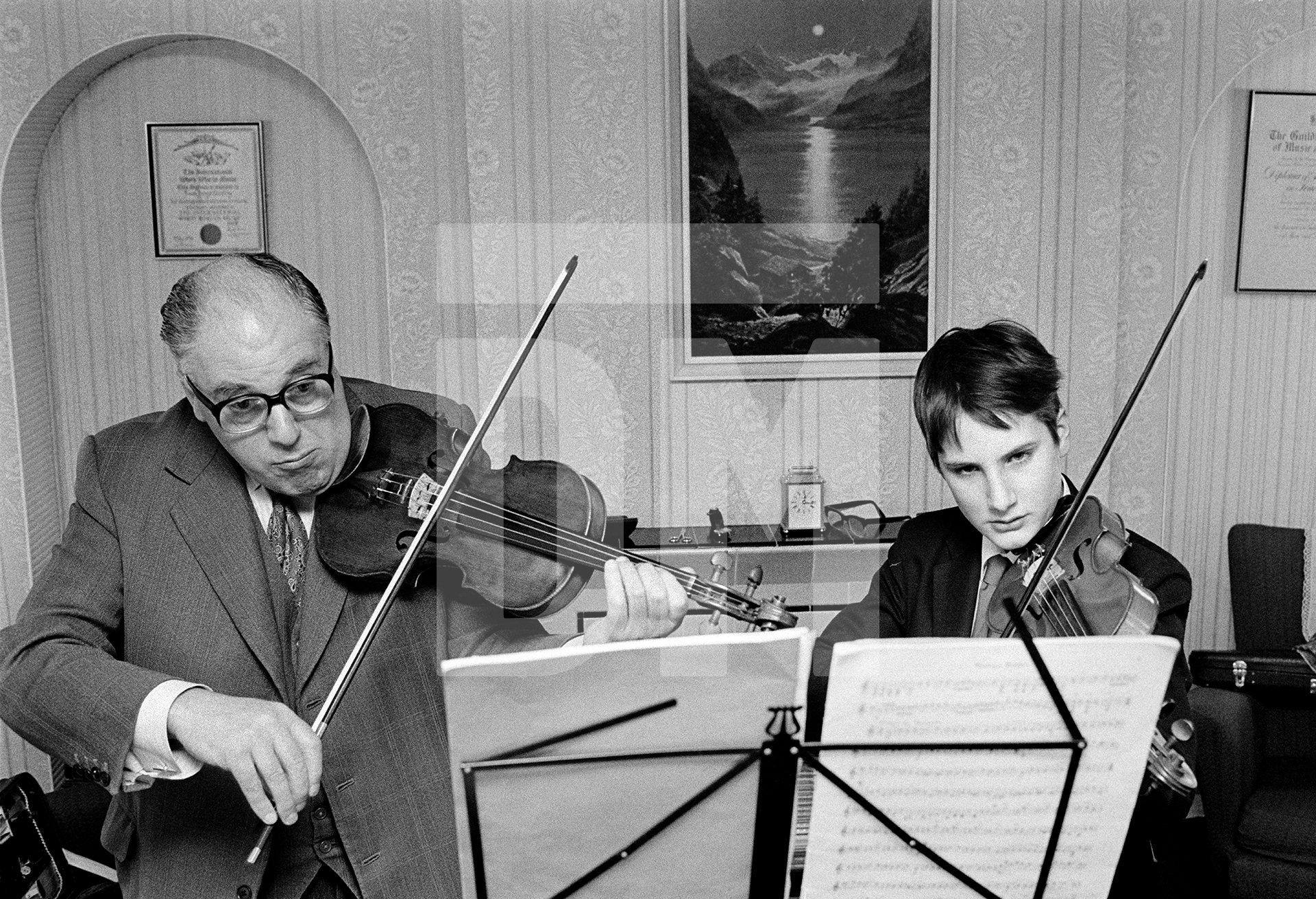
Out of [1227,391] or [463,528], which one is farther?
[1227,391]

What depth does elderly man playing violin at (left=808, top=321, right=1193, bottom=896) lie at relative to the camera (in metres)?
1.39

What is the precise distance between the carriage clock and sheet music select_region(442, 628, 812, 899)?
69.4 inches

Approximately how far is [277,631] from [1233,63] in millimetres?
2662

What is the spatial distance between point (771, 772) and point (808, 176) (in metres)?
2.07

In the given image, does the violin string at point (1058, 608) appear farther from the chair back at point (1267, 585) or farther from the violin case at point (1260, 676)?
the chair back at point (1267, 585)

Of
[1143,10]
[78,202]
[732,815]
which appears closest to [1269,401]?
[1143,10]

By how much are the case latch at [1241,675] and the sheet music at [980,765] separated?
4.94ft

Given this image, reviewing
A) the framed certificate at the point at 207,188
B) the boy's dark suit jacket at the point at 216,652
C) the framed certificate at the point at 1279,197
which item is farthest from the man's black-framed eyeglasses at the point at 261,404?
the framed certificate at the point at 1279,197

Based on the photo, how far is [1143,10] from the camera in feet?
9.04

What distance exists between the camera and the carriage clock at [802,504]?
2748mm

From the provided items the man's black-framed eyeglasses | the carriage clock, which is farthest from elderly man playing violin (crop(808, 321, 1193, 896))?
the carriage clock

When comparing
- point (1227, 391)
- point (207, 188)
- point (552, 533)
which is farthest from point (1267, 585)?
point (207, 188)

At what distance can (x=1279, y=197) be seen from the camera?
111 inches

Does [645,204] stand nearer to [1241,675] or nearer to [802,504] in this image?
[802,504]
